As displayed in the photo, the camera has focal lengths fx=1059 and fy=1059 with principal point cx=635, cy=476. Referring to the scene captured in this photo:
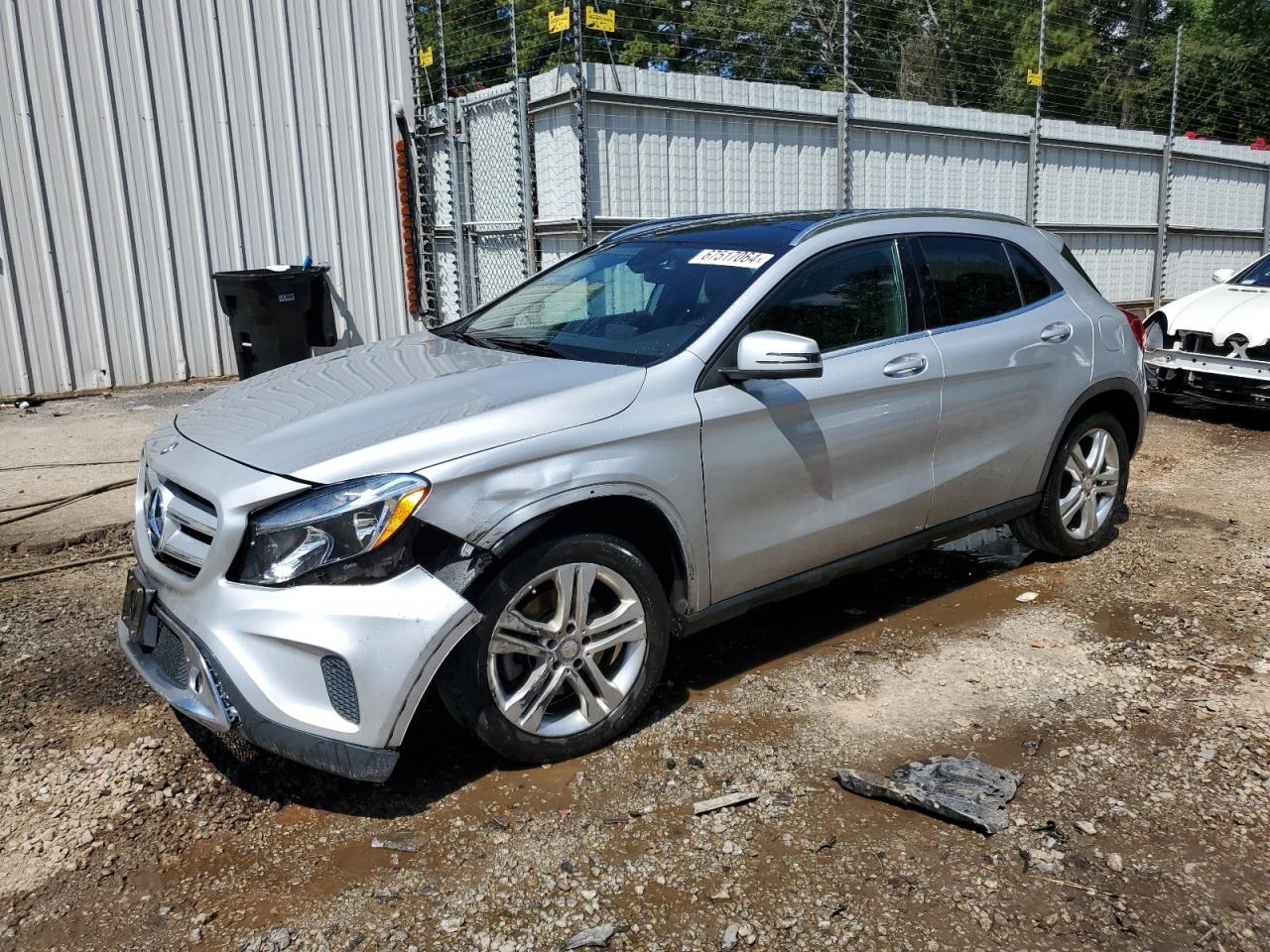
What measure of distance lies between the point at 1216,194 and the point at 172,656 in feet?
58.1

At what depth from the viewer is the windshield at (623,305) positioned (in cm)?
379

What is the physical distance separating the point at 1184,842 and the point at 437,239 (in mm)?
10335

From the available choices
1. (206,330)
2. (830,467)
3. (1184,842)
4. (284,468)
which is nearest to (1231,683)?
(1184,842)

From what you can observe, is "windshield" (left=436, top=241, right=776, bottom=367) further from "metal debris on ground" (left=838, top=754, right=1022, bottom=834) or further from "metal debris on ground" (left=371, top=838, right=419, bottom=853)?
"metal debris on ground" (left=371, top=838, right=419, bottom=853)

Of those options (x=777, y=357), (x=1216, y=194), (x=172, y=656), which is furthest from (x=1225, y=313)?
(x=1216, y=194)

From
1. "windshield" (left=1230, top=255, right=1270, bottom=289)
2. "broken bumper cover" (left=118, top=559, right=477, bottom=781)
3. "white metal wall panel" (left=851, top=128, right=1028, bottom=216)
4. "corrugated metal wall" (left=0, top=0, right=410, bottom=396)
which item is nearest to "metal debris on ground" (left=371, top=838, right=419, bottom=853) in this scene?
"broken bumper cover" (left=118, top=559, right=477, bottom=781)

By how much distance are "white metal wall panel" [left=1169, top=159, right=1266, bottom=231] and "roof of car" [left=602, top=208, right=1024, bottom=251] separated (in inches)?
513

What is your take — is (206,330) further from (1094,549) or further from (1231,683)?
(1231,683)

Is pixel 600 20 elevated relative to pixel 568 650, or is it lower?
elevated

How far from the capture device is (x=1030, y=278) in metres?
4.98

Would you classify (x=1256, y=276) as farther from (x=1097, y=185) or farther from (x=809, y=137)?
(x=1097, y=185)

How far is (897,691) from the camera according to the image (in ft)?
13.0

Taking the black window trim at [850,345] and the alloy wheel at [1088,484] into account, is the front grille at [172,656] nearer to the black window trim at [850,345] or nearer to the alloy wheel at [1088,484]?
the black window trim at [850,345]

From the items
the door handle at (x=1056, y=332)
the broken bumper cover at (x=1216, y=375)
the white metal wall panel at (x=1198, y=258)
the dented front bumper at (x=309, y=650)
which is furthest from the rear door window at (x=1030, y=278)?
the white metal wall panel at (x=1198, y=258)
